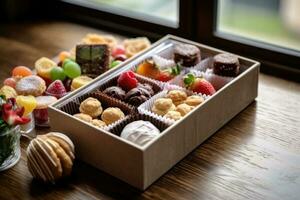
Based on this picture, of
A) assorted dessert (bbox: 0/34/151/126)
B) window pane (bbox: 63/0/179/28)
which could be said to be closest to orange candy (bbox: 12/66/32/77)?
assorted dessert (bbox: 0/34/151/126)

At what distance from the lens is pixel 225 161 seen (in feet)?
3.92

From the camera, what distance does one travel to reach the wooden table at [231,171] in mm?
1105

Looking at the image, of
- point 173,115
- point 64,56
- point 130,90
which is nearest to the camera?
point 173,115

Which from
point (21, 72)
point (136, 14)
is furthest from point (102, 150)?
point (136, 14)

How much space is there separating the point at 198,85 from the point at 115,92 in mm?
185

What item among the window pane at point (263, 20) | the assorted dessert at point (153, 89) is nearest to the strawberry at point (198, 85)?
the assorted dessert at point (153, 89)

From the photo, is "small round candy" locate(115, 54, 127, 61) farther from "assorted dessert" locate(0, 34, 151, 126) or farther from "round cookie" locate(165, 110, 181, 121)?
"round cookie" locate(165, 110, 181, 121)

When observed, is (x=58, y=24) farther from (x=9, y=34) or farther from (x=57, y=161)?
(x=57, y=161)

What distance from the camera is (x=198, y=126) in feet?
3.94

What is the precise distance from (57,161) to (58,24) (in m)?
0.83

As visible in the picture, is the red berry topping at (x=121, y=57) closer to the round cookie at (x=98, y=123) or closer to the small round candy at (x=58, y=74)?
the small round candy at (x=58, y=74)

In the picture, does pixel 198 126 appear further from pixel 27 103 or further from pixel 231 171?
pixel 27 103

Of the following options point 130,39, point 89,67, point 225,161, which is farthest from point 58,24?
point 225,161

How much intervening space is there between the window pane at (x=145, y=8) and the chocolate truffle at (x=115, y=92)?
43cm
